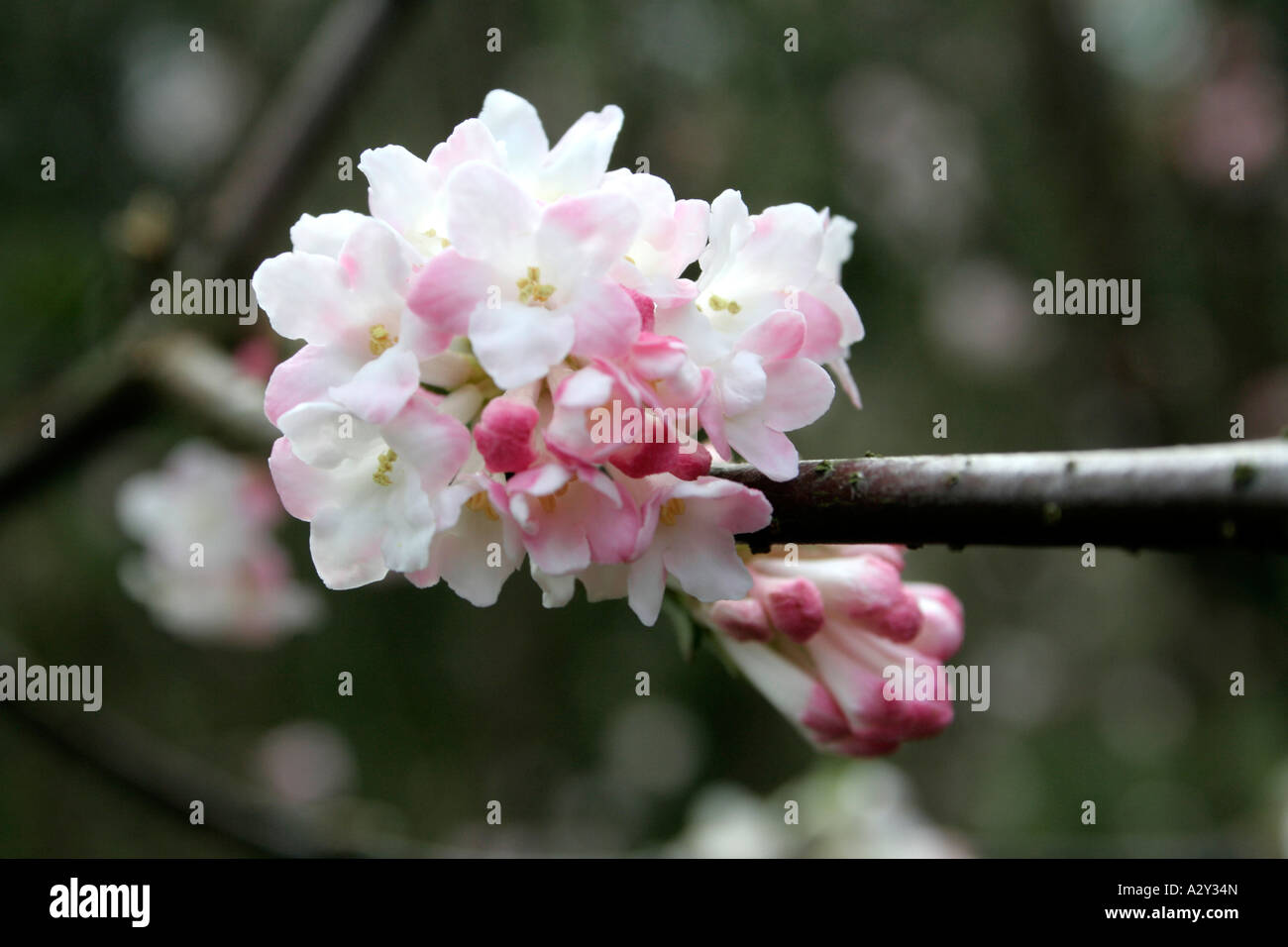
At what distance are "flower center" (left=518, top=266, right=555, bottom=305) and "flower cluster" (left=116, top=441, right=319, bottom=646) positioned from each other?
1.54 meters

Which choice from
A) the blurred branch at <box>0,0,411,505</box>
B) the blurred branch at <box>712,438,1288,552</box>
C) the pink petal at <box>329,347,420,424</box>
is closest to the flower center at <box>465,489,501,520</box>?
the pink petal at <box>329,347,420,424</box>

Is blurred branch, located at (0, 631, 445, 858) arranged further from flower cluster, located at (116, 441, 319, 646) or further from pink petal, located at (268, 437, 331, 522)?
pink petal, located at (268, 437, 331, 522)

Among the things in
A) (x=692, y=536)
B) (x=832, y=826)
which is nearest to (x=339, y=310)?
(x=692, y=536)

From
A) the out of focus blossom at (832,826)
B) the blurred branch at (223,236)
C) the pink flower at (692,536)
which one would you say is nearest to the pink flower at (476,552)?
the pink flower at (692,536)

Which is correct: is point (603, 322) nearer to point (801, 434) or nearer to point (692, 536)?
point (692, 536)

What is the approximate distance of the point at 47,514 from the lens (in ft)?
11.3

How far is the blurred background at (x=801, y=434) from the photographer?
352 centimetres

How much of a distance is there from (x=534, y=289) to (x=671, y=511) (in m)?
0.21

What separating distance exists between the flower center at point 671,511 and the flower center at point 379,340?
0.86 feet

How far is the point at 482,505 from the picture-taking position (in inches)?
32.9

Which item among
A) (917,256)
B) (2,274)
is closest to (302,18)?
(2,274)

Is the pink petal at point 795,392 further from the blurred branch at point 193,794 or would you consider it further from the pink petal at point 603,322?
the blurred branch at point 193,794
